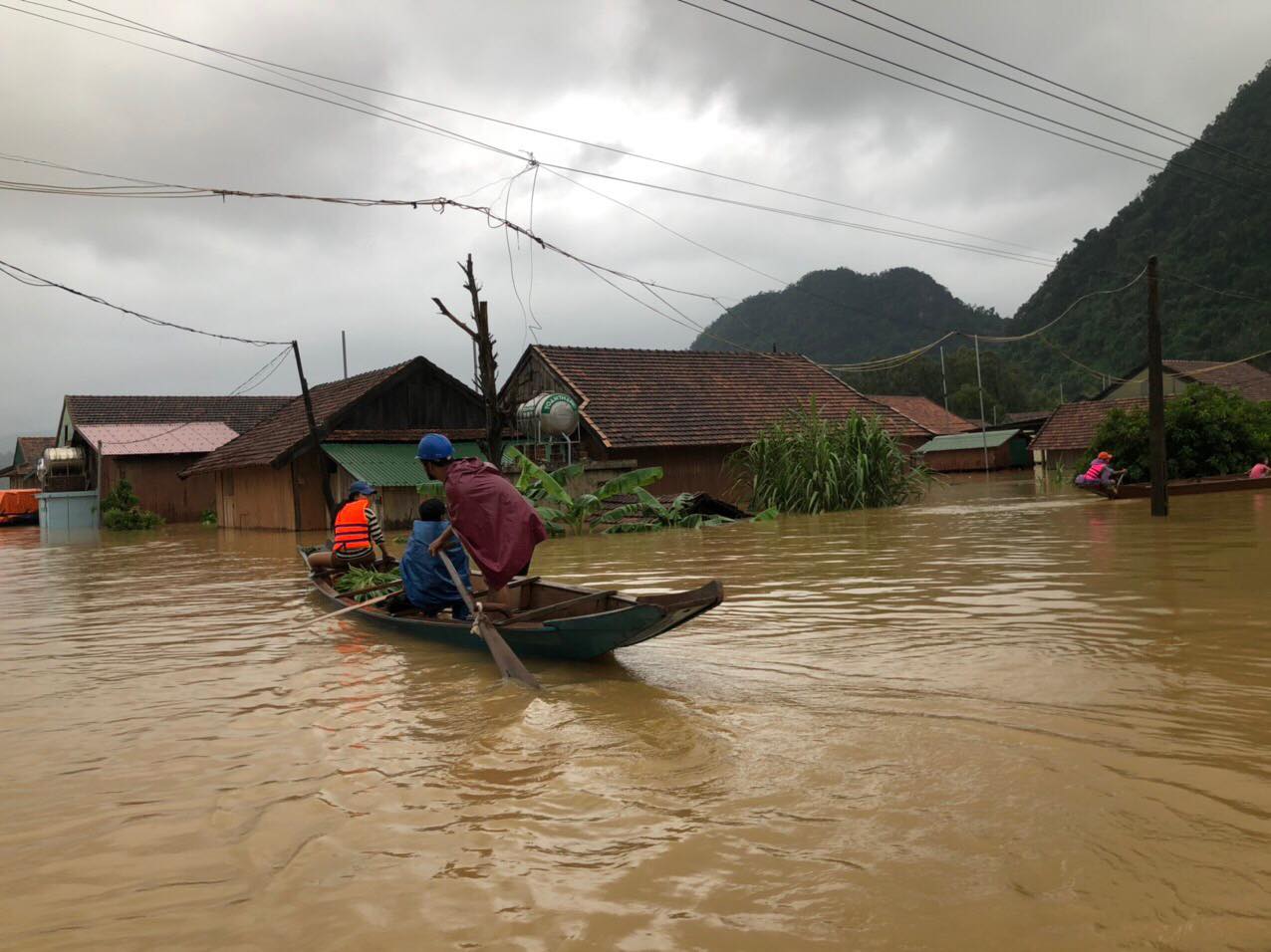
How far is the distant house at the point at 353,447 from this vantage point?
1025 inches

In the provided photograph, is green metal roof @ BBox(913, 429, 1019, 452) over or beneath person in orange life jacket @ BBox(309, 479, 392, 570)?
over

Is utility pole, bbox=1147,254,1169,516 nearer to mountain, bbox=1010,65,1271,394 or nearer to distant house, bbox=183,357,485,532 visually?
distant house, bbox=183,357,485,532

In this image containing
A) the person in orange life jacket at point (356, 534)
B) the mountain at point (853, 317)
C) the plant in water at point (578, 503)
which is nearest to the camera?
the person in orange life jacket at point (356, 534)

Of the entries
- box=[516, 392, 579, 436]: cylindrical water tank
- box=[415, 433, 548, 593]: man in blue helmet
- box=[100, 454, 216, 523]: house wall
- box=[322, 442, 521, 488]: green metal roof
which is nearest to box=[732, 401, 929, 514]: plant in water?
box=[516, 392, 579, 436]: cylindrical water tank

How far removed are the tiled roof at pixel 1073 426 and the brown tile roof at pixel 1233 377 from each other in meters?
2.50

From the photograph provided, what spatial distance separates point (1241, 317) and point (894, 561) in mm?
47839

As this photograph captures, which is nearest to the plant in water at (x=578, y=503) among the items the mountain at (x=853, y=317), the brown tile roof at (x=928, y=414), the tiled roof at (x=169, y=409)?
the tiled roof at (x=169, y=409)

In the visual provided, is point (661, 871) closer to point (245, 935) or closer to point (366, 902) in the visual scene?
point (366, 902)

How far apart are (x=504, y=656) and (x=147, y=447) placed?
35.7 m

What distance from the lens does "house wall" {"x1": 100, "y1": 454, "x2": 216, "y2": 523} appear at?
3706 cm

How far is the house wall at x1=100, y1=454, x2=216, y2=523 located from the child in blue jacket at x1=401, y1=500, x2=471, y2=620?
31.4 meters

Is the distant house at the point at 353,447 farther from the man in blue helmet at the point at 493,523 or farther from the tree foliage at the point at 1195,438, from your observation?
the man in blue helmet at the point at 493,523

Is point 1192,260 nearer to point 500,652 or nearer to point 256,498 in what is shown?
point 256,498

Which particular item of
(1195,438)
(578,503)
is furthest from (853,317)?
(578,503)
